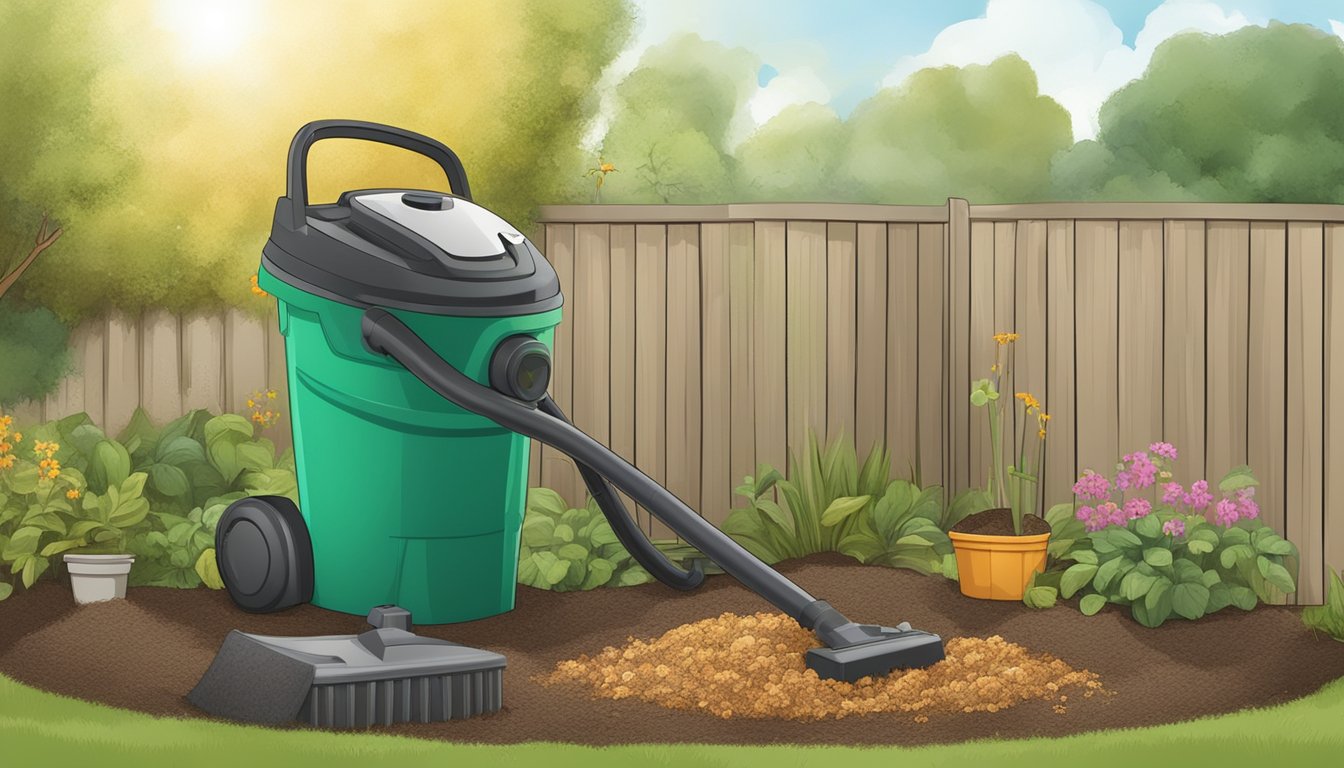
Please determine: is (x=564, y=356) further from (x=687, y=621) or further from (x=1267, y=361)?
(x=1267, y=361)

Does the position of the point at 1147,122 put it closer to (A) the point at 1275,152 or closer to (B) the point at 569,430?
(A) the point at 1275,152

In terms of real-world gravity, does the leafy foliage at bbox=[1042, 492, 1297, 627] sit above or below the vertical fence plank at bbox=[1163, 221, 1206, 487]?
below

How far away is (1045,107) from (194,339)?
14.4ft

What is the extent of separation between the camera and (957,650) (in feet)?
12.2

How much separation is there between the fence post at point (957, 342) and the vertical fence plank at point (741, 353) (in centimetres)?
68

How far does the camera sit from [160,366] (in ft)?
17.2

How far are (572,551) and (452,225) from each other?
1.19 metres

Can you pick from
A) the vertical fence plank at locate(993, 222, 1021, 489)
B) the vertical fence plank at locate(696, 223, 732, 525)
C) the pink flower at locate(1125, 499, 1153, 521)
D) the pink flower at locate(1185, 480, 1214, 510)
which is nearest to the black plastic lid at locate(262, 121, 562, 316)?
the vertical fence plank at locate(696, 223, 732, 525)

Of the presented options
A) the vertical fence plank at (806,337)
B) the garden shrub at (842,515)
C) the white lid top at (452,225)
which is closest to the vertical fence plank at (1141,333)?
the garden shrub at (842,515)

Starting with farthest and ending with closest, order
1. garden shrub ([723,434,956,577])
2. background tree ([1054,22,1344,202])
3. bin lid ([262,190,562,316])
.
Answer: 1. background tree ([1054,22,1344,202])
2. garden shrub ([723,434,956,577])
3. bin lid ([262,190,562,316])

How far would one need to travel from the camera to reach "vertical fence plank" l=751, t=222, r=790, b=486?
16.6 feet

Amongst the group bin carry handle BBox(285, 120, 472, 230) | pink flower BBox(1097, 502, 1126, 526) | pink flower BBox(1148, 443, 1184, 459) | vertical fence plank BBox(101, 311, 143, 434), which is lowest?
pink flower BBox(1097, 502, 1126, 526)

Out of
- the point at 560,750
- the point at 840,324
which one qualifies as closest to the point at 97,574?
the point at 560,750

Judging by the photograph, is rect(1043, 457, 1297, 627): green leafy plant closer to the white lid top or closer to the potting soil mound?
the potting soil mound
